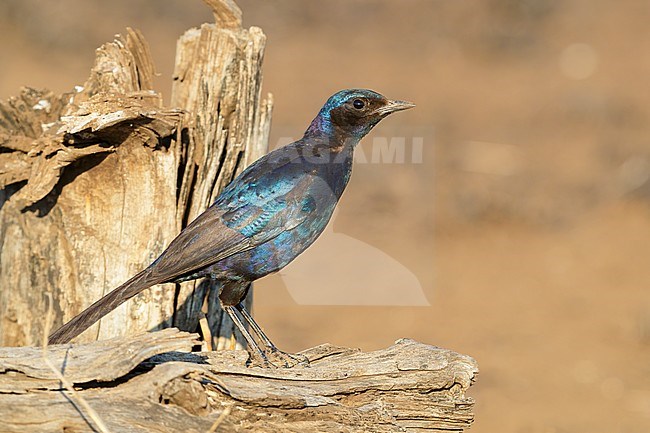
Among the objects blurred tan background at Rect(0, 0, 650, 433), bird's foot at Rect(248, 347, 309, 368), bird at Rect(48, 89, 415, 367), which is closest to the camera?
bird at Rect(48, 89, 415, 367)

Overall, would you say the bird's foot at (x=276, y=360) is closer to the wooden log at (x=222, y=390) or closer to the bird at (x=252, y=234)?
the bird at (x=252, y=234)

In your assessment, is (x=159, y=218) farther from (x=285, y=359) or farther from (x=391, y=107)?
(x=391, y=107)

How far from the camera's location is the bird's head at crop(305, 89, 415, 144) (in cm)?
544

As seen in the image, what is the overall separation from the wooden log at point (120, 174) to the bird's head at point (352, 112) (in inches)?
21.3

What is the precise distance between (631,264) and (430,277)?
82.7 inches

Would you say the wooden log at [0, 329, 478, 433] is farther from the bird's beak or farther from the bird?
the bird's beak

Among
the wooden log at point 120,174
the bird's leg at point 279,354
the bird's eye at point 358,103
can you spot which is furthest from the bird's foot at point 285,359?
the bird's eye at point 358,103

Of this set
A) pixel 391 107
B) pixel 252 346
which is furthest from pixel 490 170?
pixel 252 346

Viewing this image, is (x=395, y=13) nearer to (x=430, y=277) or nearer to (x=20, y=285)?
(x=430, y=277)

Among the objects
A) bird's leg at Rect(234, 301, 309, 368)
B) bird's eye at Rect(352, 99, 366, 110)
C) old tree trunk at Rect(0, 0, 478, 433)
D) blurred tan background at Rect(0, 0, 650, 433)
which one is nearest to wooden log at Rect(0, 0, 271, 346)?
old tree trunk at Rect(0, 0, 478, 433)

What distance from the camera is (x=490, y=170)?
39.4 ft

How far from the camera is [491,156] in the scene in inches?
490

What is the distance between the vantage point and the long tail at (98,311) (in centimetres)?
468

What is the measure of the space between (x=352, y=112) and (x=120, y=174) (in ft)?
4.20
